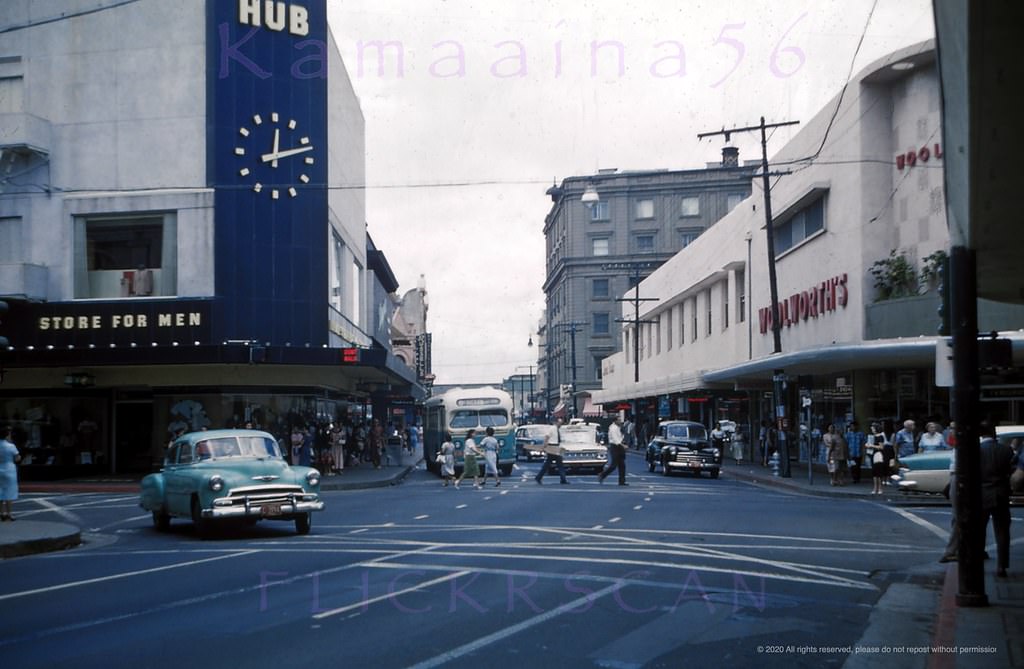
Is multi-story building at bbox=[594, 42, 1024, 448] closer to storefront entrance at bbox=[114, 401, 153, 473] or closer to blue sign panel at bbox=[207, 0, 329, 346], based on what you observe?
blue sign panel at bbox=[207, 0, 329, 346]

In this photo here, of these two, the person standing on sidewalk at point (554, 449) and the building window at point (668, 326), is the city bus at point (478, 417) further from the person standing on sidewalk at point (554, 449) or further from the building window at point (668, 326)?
the building window at point (668, 326)

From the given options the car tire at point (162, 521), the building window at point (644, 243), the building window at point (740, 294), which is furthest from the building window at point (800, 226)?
the building window at point (644, 243)

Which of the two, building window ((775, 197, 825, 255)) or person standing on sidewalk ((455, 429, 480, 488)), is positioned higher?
building window ((775, 197, 825, 255))

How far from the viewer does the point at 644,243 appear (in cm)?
9950

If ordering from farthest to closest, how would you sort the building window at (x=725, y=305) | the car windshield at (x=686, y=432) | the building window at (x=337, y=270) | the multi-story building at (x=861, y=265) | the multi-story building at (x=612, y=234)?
the multi-story building at (x=612, y=234) → the building window at (x=725, y=305) → the building window at (x=337, y=270) → the car windshield at (x=686, y=432) → the multi-story building at (x=861, y=265)

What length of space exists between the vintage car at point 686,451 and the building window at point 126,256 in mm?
17343

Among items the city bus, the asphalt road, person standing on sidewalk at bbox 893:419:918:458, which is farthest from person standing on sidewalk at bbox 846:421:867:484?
the city bus

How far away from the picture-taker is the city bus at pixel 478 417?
39.3 meters

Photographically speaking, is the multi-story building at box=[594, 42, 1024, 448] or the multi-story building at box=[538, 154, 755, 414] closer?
the multi-story building at box=[594, 42, 1024, 448]

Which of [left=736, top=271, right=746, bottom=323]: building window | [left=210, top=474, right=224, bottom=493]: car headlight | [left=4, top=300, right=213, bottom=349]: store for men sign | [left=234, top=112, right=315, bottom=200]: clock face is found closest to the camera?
[left=210, top=474, right=224, bottom=493]: car headlight

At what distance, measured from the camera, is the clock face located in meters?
37.5

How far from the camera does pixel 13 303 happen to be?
121 feet

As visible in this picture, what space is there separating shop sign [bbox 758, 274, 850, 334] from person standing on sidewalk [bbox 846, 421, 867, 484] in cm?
512

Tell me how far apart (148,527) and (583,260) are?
81447 millimetres
